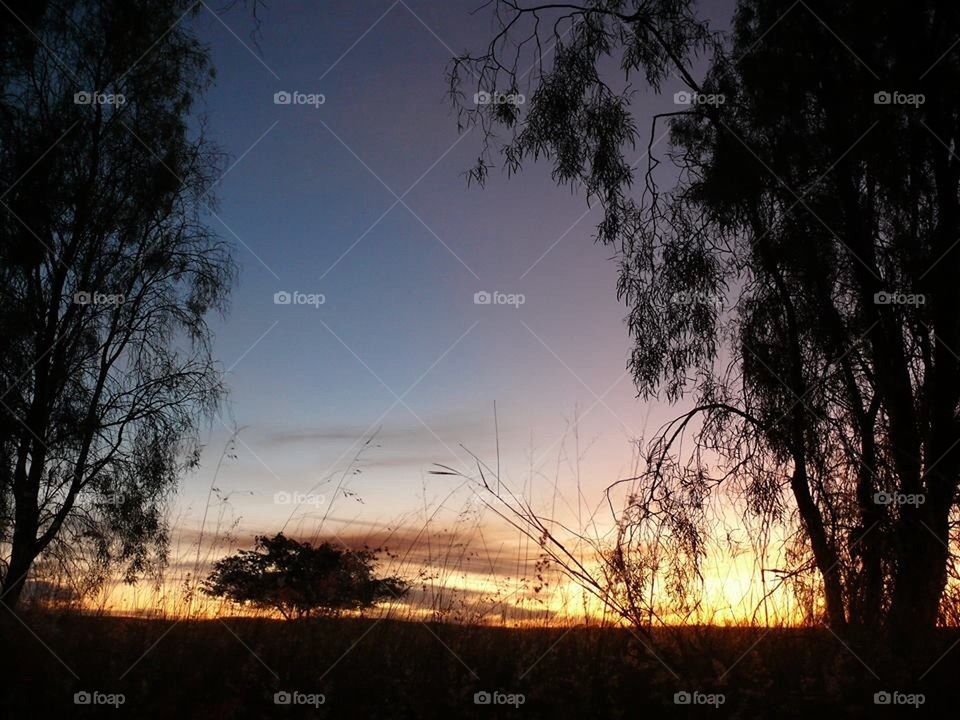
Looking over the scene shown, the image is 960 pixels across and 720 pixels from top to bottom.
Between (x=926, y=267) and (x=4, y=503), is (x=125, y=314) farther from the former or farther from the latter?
(x=926, y=267)

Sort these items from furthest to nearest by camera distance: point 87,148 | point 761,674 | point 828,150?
point 87,148 → point 828,150 → point 761,674

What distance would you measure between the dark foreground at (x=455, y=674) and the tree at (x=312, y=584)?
31cm

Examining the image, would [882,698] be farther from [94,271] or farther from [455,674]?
[94,271]

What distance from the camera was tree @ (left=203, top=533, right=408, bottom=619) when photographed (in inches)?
281

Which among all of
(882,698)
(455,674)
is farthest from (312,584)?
(882,698)

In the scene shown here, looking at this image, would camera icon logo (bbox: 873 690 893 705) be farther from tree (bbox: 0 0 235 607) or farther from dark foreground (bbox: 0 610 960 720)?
tree (bbox: 0 0 235 607)

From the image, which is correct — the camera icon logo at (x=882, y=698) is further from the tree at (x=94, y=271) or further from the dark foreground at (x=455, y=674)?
the tree at (x=94, y=271)

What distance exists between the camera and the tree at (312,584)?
7133 mm

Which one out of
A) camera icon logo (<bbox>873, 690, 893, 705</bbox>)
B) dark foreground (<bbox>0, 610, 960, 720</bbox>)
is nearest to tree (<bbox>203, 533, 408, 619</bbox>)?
dark foreground (<bbox>0, 610, 960, 720</bbox>)

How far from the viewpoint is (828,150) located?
8898 mm

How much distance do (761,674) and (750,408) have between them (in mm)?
3690

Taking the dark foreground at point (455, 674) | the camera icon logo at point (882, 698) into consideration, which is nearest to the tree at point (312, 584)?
the dark foreground at point (455, 674)

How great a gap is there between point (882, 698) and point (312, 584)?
15.0 ft

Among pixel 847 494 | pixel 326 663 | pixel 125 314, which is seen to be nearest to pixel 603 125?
pixel 847 494
